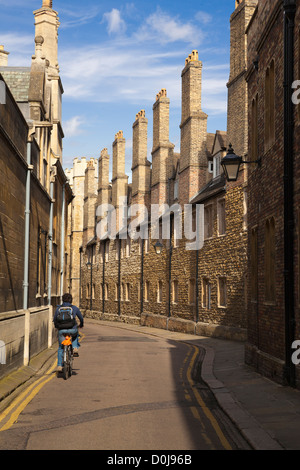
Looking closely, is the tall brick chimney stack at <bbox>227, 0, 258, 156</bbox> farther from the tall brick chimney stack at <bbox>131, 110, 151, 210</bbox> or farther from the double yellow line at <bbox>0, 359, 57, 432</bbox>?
the tall brick chimney stack at <bbox>131, 110, 151, 210</bbox>

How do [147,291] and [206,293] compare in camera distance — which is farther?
[147,291]

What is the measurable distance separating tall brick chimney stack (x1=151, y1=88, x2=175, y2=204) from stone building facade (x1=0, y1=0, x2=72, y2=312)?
9.82 m

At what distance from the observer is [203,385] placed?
12.5m

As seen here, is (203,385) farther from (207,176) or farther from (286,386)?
(207,176)

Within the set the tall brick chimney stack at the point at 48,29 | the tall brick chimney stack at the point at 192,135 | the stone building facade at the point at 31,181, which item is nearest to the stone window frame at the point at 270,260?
the stone building facade at the point at 31,181

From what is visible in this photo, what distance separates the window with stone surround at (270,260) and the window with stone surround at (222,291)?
13.8 metres

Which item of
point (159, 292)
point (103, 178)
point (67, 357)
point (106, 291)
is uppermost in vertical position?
point (103, 178)

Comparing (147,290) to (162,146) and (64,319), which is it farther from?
(64,319)

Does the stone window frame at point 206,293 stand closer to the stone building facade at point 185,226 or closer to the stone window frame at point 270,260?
the stone building facade at point 185,226

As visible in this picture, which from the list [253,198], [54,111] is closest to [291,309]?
[253,198]

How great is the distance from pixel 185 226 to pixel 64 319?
20249 mm

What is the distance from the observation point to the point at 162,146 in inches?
1608

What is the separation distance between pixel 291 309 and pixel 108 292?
42391 millimetres

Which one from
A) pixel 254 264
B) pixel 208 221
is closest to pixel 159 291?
pixel 208 221
